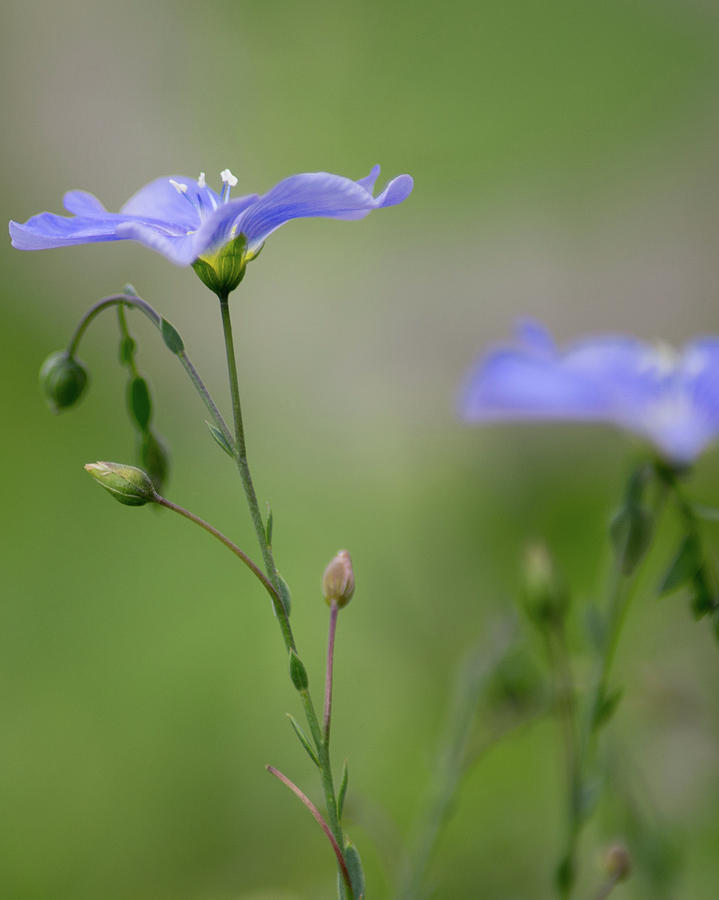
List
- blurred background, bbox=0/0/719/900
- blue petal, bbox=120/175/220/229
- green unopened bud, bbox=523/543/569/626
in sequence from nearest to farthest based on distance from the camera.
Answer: blue petal, bbox=120/175/220/229, green unopened bud, bbox=523/543/569/626, blurred background, bbox=0/0/719/900

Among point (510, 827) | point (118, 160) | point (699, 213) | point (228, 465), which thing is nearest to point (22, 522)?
point (228, 465)

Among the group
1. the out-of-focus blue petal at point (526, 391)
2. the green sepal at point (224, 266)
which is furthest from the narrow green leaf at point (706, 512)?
the green sepal at point (224, 266)

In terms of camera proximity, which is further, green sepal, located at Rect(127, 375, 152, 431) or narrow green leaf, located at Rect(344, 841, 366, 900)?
green sepal, located at Rect(127, 375, 152, 431)

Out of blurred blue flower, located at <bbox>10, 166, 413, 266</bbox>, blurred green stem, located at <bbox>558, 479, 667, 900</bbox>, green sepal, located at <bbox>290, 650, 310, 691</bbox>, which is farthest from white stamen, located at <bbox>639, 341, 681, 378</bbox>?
green sepal, located at <bbox>290, 650, 310, 691</bbox>

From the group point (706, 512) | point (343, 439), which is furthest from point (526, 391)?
point (343, 439)

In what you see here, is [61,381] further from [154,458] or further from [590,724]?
[590,724]

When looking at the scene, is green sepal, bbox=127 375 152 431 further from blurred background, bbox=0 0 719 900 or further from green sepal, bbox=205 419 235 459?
blurred background, bbox=0 0 719 900
